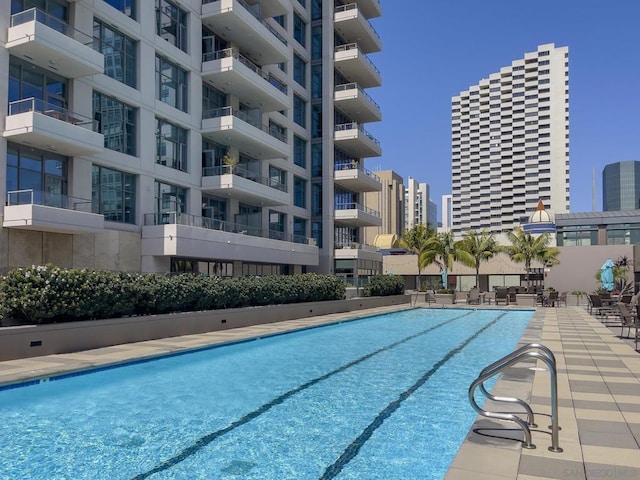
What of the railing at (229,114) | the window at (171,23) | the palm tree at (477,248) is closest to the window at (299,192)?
the railing at (229,114)

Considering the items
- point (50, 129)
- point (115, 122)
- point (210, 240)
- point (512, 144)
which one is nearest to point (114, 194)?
point (115, 122)

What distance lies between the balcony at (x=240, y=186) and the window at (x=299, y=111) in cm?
845

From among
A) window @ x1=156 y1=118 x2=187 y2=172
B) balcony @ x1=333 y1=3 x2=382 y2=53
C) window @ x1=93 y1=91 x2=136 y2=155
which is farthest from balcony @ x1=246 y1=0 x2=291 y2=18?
window @ x1=93 y1=91 x2=136 y2=155

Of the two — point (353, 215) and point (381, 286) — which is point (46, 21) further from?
point (353, 215)

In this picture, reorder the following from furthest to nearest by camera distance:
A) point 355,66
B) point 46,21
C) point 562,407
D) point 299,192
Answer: point 355,66 < point 299,192 < point 46,21 < point 562,407

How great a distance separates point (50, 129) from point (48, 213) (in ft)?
9.36

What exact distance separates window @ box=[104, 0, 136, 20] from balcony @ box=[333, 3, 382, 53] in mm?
21529

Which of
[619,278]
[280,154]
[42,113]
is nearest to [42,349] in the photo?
[42,113]

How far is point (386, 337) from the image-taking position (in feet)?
56.7

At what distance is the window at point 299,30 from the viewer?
39469mm

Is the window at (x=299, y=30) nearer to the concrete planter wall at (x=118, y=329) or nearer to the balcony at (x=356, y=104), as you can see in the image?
the balcony at (x=356, y=104)

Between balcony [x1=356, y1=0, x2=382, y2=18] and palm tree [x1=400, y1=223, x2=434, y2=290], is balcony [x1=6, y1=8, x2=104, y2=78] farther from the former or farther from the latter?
balcony [x1=356, y1=0, x2=382, y2=18]

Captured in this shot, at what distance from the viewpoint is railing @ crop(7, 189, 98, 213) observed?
17359 mm

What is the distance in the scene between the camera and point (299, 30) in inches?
1581
